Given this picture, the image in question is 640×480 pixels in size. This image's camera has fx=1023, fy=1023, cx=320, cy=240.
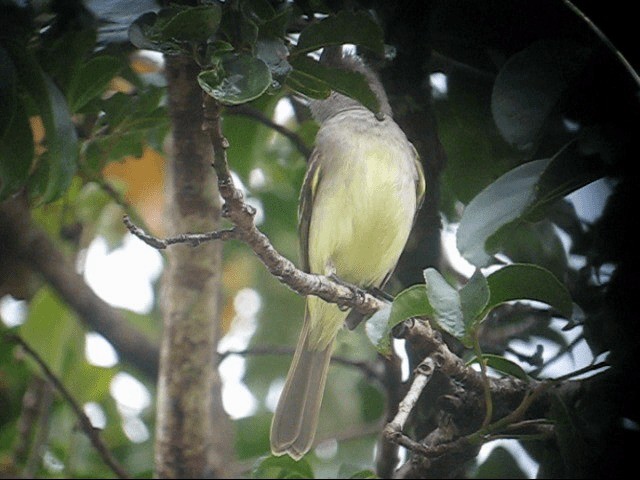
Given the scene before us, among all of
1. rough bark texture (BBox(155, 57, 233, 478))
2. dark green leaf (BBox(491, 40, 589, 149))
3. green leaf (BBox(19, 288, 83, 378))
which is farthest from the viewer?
green leaf (BBox(19, 288, 83, 378))

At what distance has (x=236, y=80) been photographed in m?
1.09

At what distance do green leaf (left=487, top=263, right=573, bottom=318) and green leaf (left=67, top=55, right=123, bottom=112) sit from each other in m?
0.65

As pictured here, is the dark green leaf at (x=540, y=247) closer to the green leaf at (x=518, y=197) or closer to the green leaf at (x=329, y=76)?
the green leaf at (x=518, y=197)

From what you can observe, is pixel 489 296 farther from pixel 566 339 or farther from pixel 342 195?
pixel 342 195

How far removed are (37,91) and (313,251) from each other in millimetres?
616

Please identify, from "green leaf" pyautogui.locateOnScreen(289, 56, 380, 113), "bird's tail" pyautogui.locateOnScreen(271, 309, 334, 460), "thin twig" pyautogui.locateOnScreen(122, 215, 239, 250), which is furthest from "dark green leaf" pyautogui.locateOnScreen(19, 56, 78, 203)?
"bird's tail" pyautogui.locateOnScreen(271, 309, 334, 460)

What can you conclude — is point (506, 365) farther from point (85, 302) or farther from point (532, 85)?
point (85, 302)

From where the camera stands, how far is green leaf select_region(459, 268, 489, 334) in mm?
1170

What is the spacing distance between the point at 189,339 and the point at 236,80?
2.83 feet

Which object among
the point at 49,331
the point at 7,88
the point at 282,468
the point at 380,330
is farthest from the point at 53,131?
the point at 49,331

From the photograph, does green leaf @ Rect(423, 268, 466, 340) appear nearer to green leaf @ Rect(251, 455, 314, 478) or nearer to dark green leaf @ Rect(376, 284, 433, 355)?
dark green leaf @ Rect(376, 284, 433, 355)

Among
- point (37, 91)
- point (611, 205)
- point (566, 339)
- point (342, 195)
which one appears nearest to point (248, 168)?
point (342, 195)

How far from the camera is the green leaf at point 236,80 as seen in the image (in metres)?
1.08

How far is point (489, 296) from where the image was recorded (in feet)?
3.86
